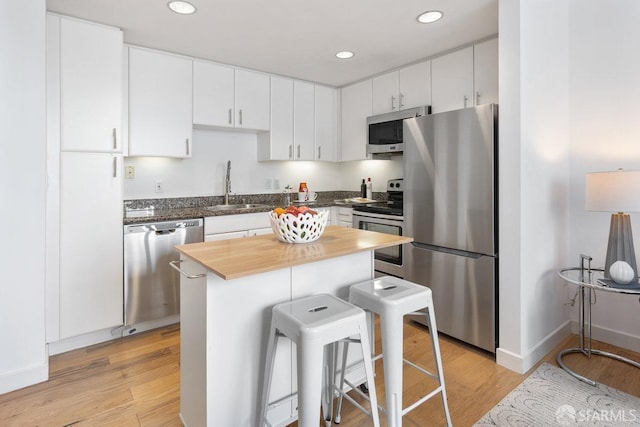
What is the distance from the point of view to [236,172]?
380 cm

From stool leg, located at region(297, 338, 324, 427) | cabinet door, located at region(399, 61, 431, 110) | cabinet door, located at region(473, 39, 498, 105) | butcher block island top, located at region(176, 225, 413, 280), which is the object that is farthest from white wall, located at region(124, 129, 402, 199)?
stool leg, located at region(297, 338, 324, 427)

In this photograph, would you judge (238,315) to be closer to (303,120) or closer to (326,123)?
(303,120)

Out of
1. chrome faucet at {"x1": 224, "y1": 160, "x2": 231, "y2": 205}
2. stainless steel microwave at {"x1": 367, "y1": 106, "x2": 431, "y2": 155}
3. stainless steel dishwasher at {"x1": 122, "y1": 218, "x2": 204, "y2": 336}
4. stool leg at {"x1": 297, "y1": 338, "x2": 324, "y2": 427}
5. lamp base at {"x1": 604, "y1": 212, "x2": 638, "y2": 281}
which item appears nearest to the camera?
stool leg at {"x1": 297, "y1": 338, "x2": 324, "y2": 427}

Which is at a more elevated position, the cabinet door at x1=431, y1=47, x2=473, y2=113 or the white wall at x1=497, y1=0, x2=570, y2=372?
the cabinet door at x1=431, y1=47, x2=473, y2=113

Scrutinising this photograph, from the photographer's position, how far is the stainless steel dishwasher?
2674mm

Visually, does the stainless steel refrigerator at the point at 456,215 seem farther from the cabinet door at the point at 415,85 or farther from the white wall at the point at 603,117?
the white wall at the point at 603,117

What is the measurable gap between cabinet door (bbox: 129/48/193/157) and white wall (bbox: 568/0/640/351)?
3155 millimetres

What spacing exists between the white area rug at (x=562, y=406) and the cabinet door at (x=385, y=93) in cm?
Result: 262

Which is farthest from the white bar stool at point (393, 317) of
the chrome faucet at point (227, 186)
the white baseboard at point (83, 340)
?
the chrome faucet at point (227, 186)

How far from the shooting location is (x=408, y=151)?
2.88 m

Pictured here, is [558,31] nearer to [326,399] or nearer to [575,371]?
[575,371]

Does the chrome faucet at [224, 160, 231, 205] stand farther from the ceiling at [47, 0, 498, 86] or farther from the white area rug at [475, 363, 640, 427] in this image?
the white area rug at [475, 363, 640, 427]

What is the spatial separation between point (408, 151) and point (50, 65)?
2639 millimetres

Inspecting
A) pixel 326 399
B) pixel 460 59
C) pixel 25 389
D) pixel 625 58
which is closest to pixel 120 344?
pixel 25 389
